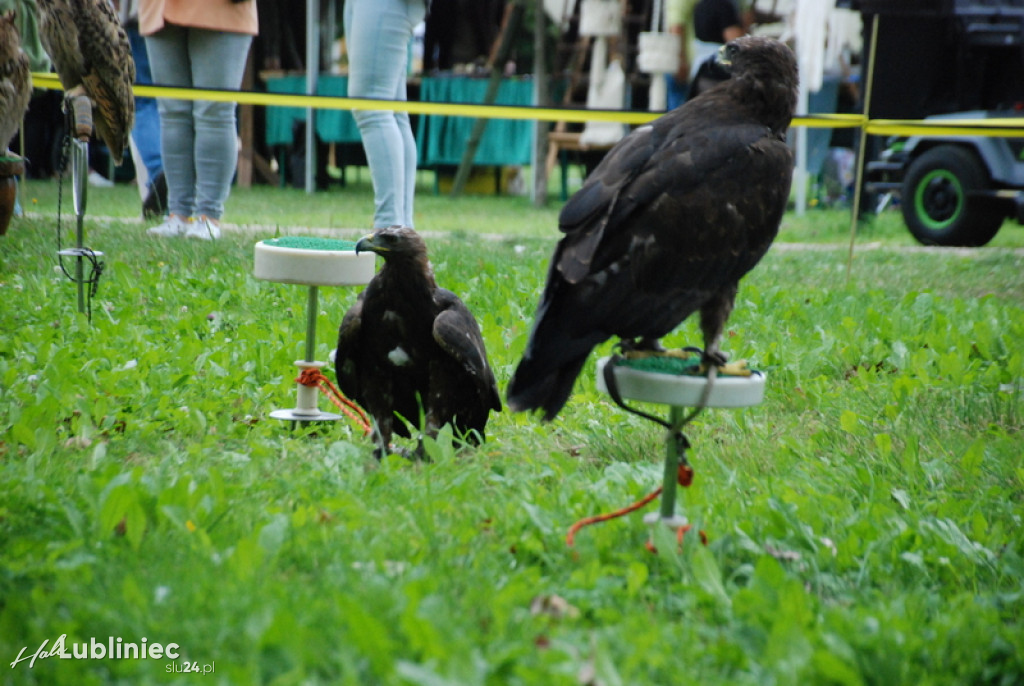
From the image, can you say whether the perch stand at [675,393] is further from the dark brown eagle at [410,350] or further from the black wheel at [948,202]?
the black wheel at [948,202]

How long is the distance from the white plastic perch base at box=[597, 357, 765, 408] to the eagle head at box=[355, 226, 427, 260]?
0.97 m

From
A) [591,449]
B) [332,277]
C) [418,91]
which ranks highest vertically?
[418,91]

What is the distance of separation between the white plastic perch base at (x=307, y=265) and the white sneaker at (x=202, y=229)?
379cm

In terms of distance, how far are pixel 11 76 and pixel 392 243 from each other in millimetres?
2842

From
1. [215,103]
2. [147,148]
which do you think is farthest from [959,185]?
[147,148]

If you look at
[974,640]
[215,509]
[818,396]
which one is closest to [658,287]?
[974,640]

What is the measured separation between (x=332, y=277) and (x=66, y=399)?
1.01 meters

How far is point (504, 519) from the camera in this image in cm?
261

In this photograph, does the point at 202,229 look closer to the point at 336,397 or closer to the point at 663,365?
the point at 336,397

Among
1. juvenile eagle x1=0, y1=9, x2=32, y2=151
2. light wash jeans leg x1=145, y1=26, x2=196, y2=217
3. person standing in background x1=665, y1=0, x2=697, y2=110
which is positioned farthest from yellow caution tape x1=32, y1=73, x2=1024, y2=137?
person standing in background x1=665, y1=0, x2=697, y2=110

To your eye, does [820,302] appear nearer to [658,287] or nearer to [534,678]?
[658,287]

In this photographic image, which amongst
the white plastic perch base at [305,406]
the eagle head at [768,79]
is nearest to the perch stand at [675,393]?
the eagle head at [768,79]

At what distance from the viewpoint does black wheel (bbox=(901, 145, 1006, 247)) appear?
868 centimetres

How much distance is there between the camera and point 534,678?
1793 mm
